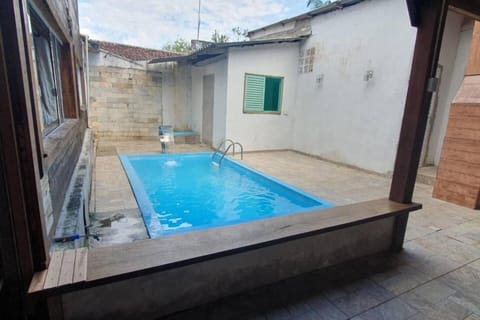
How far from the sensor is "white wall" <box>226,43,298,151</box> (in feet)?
21.8

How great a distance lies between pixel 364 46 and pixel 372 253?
4.79 meters

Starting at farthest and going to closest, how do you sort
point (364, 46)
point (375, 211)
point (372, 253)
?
point (364, 46)
point (372, 253)
point (375, 211)

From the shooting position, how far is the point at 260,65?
6.86m

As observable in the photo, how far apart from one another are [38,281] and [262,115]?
655cm

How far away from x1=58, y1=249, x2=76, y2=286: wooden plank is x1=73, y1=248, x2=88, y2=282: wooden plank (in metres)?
0.02

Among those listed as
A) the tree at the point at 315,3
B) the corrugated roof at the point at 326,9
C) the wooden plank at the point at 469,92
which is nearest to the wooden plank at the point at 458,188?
the wooden plank at the point at 469,92

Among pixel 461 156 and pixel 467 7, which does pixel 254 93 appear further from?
pixel 467 7

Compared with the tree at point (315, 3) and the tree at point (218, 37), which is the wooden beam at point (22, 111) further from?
the tree at point (218, 37)

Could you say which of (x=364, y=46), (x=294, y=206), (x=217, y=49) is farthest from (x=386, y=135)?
(x=217, y=49)

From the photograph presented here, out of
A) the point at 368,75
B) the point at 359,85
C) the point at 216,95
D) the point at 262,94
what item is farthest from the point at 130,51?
the point at 368,75

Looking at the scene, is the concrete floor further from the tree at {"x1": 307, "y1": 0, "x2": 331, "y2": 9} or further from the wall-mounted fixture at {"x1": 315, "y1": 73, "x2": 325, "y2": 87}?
the tree at {"x1": 307, "y1": 0, "x2": 331, "y2": 9}

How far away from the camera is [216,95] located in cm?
746

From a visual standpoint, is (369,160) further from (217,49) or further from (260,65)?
(217,49)

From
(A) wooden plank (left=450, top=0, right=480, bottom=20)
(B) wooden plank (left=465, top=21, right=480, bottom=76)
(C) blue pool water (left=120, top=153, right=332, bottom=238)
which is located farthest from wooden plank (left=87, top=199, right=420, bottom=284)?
(B) wooden plank (left=465, top=21, right=480, bottom=76)
